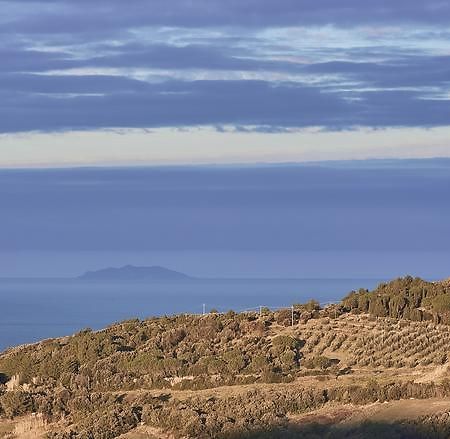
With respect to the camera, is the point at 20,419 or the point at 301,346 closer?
the point at 20,419

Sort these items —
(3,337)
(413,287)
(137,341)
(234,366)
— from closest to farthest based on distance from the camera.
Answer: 1. (234,366)
2. (137,341)
3. (413,287)
4. (3,337)

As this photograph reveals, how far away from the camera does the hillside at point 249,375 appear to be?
4016 cm

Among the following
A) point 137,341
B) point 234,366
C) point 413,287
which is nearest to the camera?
point 234,366

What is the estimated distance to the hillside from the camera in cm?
4016

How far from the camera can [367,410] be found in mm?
40312

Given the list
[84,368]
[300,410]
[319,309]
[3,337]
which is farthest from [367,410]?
[3,337]

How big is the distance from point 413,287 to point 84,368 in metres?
14.6

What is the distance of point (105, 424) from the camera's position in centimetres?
4162

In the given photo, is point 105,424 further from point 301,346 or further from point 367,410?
point 301,346

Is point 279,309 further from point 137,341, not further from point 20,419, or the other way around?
point 20,419

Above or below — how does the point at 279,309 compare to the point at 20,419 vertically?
above

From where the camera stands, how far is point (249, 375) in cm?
4772

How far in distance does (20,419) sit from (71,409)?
1540 mm

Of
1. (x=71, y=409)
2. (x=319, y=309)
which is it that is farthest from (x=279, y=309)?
(x=71, y=409)
